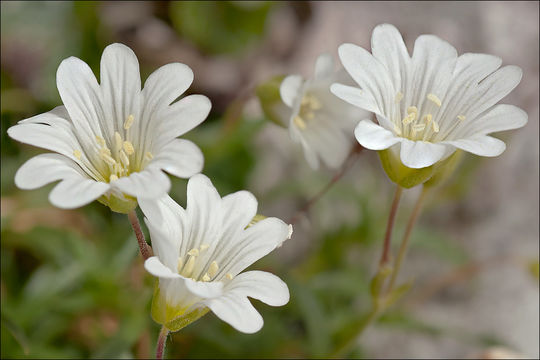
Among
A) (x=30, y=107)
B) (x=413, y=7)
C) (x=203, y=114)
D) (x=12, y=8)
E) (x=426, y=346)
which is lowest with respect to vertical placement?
(x=426, y=346)

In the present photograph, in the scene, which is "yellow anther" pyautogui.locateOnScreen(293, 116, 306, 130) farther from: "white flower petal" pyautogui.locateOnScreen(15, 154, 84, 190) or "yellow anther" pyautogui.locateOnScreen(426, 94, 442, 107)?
"white flower petal" pyautogui.locateOnScreen(15, 154, 84, 190)

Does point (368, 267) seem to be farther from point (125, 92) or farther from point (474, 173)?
point (125, 92)

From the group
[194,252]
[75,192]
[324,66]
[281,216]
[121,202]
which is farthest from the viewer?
[281,216]

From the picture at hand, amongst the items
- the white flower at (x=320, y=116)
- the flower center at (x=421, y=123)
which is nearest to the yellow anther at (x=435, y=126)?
the flower center at (x=421, y=123)

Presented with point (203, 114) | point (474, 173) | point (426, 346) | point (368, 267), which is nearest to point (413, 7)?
point (474, 173)

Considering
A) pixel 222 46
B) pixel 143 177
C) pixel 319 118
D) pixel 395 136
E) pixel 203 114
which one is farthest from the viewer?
pixel 222 46

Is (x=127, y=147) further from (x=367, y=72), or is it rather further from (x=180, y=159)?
(x=367, y=72)

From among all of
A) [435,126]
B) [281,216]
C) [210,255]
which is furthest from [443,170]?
[281,216]
